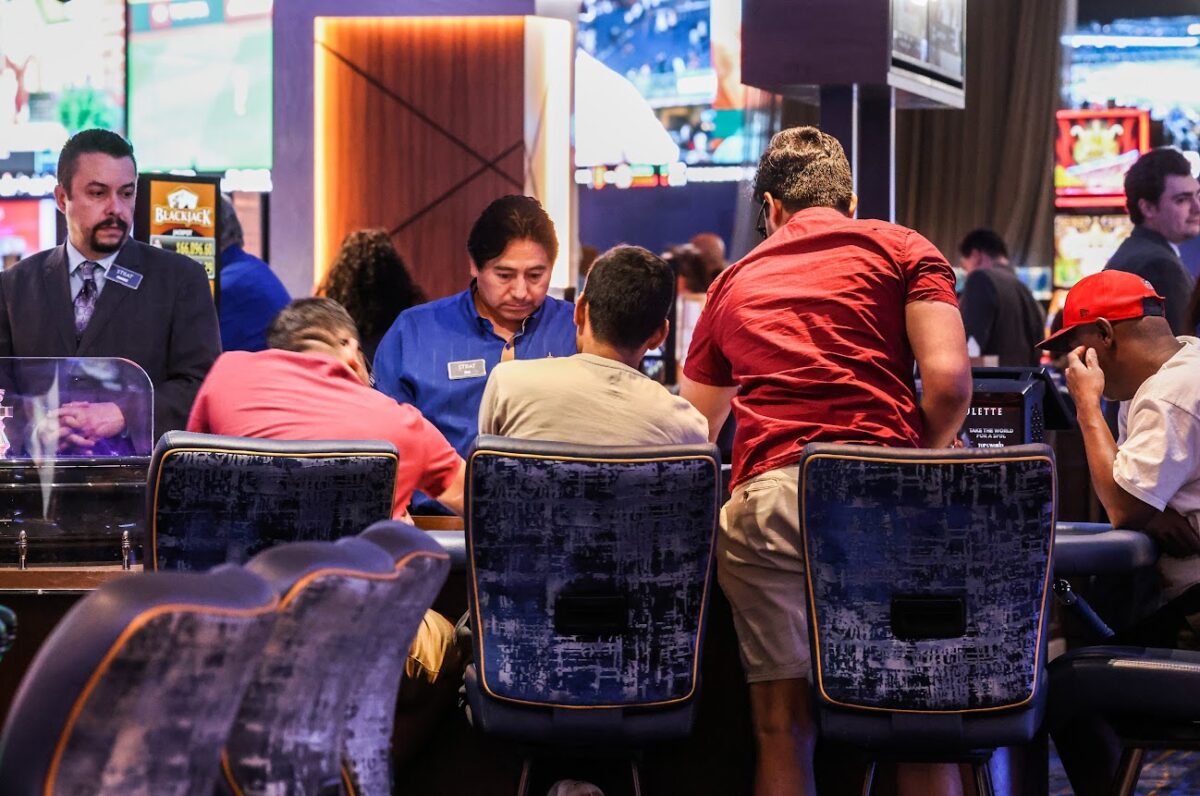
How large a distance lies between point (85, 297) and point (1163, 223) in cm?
336

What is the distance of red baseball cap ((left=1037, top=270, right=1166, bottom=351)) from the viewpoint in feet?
9.47

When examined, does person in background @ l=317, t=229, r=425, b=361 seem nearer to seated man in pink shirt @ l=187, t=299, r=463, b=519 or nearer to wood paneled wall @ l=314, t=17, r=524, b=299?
seated man in pink shirt @ l=187, t=299, r=463, b=519

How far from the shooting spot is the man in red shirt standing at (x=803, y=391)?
2.44m

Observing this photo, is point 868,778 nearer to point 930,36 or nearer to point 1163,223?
point 930,36

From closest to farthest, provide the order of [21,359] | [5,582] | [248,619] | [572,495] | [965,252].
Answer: [248,619] < [572,495] < [5,582] < [21,359] < [965,252]

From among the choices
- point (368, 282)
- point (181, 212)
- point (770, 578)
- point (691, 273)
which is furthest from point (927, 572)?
point (691, 273)

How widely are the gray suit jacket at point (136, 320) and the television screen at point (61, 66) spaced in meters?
4.80

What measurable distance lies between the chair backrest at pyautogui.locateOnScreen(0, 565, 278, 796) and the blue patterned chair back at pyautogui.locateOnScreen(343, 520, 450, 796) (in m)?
0.31

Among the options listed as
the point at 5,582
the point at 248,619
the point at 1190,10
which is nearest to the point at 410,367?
the point at 5,582

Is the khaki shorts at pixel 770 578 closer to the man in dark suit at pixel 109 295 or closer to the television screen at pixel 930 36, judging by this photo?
the man in dark suit at pixel 109 295

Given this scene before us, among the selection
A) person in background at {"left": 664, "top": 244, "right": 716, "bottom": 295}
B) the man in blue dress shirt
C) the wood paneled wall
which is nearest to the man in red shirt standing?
the man in blue dress shirt

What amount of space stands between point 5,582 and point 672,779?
1.29m

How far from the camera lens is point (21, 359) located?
113 inches

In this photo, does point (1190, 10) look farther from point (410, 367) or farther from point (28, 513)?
point (28, 513)
